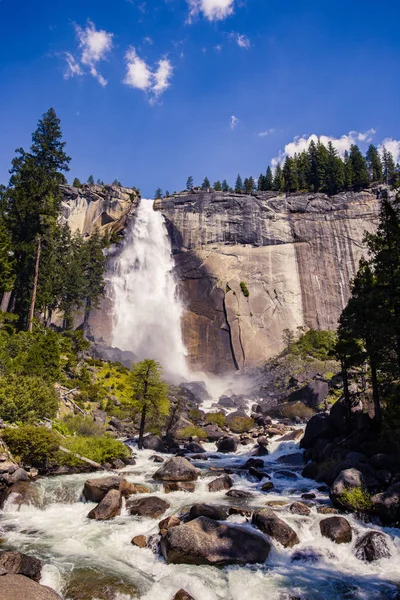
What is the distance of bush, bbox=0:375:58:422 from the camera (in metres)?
20.6

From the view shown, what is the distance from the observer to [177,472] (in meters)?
19.6

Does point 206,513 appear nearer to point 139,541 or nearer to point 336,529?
point 139,541

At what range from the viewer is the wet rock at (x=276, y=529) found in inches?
473

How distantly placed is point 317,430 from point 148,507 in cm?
1696

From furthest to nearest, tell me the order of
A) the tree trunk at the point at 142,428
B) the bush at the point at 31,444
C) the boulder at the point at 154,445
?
the boulder at the point at 154,445 < the tree trunk at the point at 142,428 < the bush at the point at 31,444

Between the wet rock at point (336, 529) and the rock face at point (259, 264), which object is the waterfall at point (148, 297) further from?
the wet rock at point (336, 529)

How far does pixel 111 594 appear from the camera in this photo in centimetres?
908

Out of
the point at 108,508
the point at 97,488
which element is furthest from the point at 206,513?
the point at 97,488

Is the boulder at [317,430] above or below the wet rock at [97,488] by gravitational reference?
below

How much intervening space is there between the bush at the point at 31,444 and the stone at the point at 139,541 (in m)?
8.66

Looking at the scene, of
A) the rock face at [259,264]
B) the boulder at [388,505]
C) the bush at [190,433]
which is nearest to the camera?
the boulder at [388,505]

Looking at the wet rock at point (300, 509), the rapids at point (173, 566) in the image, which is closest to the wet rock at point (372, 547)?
the rapids at point (173, 566)

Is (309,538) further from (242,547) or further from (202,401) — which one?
(202,401)

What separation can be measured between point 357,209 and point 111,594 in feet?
267
